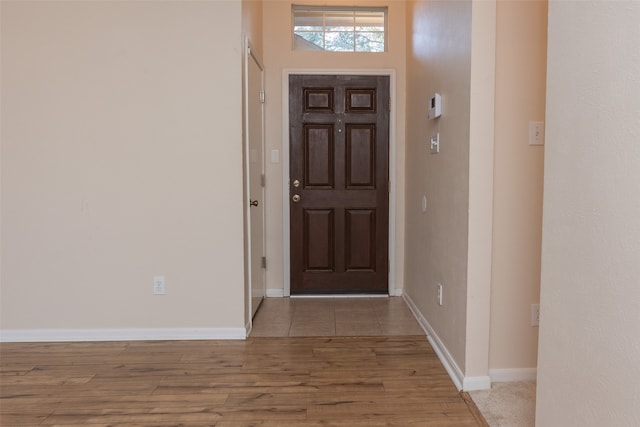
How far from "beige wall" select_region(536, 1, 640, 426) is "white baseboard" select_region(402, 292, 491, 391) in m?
0.78

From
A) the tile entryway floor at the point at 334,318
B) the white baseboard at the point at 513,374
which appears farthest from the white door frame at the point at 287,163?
the white baseboard at the point at 513,374

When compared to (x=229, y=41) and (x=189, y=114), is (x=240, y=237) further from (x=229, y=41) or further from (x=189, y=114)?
(x=229, y=41)

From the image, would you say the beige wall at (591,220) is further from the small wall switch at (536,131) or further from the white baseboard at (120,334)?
the white baseboard at (120,334)

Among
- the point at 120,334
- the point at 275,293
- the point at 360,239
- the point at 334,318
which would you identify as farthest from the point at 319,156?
the point at 120,334

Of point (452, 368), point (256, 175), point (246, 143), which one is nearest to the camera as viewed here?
point (452, 368)

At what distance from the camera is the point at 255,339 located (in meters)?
3.12

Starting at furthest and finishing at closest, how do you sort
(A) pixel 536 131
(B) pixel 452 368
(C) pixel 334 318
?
1. (C) pixel 334 318
2. (B) pixel 452 368
3. (A) pixel 536 131

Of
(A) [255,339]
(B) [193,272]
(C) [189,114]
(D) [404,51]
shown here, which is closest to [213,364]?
(A) [255,339]

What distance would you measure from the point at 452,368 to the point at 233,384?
1.15 m

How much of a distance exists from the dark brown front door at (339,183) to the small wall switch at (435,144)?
1.18 m

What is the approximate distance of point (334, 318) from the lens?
3561mm

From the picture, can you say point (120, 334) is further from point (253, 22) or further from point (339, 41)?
point (339, 41)

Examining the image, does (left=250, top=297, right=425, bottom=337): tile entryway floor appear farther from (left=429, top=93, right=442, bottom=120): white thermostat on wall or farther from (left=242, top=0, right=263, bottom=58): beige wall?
(left=242, top=0, right=263, bottom=58): beige wall

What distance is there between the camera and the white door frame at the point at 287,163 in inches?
162
